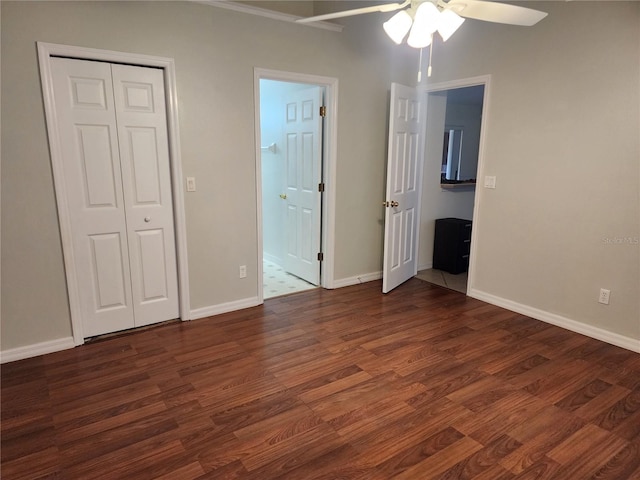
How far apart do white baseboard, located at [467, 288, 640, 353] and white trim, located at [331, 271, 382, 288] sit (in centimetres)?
99

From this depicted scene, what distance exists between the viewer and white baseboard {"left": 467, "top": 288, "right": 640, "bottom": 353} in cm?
292

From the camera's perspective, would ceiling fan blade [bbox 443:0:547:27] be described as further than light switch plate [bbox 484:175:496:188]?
No

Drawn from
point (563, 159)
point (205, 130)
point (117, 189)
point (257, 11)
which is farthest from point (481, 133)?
point (117, 189)

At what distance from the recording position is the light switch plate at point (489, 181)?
362cm

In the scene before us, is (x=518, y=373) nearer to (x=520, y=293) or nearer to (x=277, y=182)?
(x=520, y=293)

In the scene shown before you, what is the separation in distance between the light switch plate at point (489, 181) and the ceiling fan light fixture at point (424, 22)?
6.48 ft

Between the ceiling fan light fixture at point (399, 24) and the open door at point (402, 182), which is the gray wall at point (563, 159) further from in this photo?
the ceiling fan light fixture at point (399, 24)

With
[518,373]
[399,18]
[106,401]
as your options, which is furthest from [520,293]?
[106,401]

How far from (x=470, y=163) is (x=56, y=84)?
6.19 metres

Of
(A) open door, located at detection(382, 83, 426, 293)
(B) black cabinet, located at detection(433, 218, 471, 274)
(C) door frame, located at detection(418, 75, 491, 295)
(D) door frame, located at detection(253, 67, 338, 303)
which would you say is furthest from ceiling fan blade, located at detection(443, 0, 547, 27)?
(B) black cabinet, located at detection(433, 218, 471, 274)

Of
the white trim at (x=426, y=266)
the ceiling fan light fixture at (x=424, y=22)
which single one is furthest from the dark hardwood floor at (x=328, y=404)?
the ceiling fan light fixture at (x=424, y=22)

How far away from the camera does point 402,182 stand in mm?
4016

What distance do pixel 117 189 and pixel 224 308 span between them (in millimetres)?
1301

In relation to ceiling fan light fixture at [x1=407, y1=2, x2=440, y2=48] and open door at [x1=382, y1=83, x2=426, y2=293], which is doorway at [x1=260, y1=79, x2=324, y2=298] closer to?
open door at [x1=382, y1=83, x2=426, y2=293]
